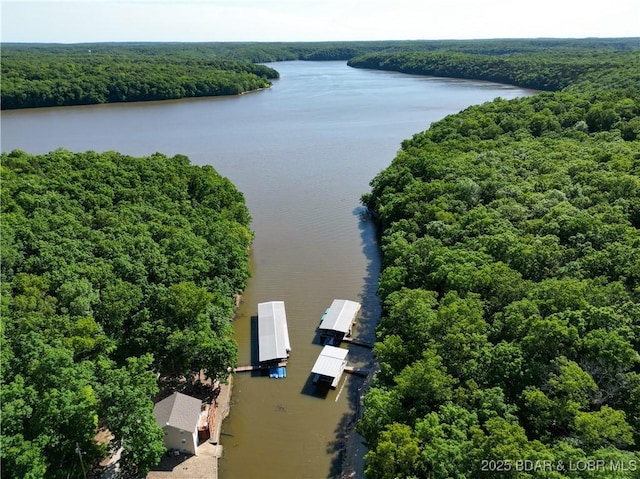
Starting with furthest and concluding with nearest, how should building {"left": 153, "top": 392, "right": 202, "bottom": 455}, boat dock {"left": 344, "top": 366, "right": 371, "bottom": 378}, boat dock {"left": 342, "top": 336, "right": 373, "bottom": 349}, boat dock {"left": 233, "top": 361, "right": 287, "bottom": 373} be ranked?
1. boat dock {"left": 342, "top": 336, "right": 373, "bottom": 349}
2. boat dock {"left": 233, "top": 361, "right": 287, "bottom": 373}
3. boat dock {"left": 344, "top": 366, "right": 371, "bottom": 378}
4. building {"left": 153, "top": 392, "right": 202, "bottom": 455}

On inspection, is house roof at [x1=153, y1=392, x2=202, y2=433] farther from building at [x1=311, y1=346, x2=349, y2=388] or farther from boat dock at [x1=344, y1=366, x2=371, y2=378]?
boat dock at [x1=344, y1=366, x2=371, y2=378]

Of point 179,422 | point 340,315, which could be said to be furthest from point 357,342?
point 179,422

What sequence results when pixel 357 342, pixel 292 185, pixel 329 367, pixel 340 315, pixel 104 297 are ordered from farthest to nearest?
1. pixel 292 185
2. pixel 340 315
3. pixel 357 342
4. pixel 329 367
5. pixel 104 297

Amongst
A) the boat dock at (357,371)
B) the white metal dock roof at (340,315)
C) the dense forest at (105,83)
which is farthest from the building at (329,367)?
the dense forest at (105,83)

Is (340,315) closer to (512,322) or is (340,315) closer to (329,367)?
(329,367)

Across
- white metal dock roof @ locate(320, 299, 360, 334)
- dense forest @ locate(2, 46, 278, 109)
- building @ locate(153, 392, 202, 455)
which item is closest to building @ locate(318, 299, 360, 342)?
white metal dock roof @ locate(320, 299, 360, 334)

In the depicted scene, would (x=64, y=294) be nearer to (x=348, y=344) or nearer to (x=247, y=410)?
(x=247, y=410)

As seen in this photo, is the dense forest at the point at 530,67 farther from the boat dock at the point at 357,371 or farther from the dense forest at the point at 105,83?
the dense forest at the point at 105,83

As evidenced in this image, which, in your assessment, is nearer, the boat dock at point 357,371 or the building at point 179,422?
the building at point 179,422
